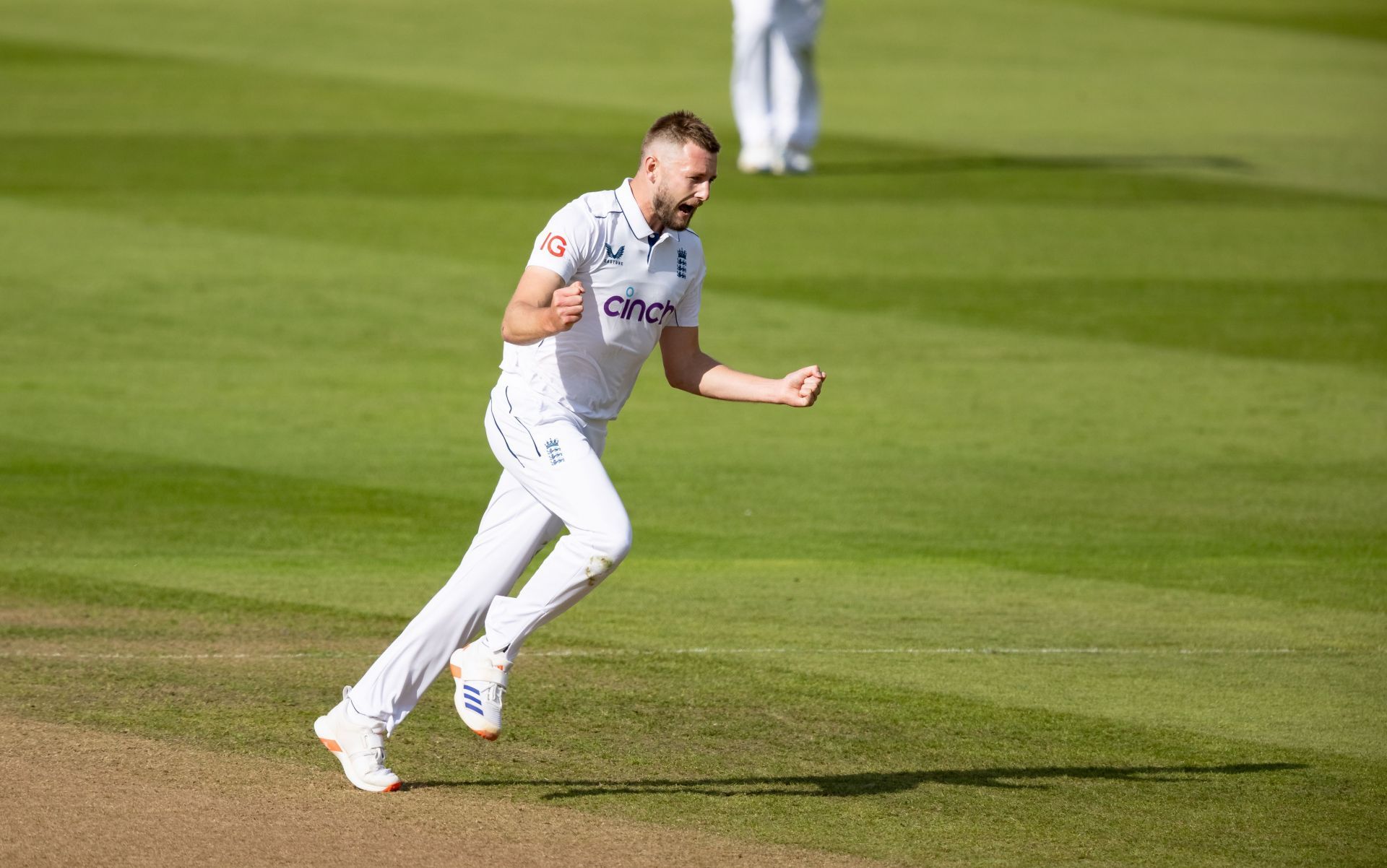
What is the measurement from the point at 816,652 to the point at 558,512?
264 cm

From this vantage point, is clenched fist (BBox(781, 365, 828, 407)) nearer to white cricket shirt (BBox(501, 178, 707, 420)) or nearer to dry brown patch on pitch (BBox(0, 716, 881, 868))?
white cricket shirt (BBox(501, 178, 707, 420))

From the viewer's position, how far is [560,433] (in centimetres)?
666

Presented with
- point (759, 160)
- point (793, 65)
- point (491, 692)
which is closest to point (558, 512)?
point (491, 692)

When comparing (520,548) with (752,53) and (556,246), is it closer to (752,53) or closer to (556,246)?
(556,246)

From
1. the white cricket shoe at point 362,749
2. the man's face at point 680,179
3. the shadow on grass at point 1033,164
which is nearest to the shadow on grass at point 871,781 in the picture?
the white cricket shoe at point 362,749

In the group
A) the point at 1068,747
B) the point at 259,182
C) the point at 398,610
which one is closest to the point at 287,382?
the point at 398,610

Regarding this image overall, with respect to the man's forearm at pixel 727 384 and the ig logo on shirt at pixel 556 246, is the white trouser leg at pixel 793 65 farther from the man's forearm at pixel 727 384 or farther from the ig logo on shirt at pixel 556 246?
the ig logo on shirt at pixel 556 246

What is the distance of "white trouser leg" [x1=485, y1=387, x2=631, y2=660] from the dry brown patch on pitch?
0.61 m

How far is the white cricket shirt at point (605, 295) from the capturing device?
21.7 ft

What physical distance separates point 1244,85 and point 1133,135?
5.08 meters

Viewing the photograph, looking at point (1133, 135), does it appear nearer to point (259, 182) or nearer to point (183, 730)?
point (259, 182)

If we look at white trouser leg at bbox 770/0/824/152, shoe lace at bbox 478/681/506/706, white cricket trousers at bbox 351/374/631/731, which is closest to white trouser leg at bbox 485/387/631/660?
white cricket trousers at bbox 351/374/631/731

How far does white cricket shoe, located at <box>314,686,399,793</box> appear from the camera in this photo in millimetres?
6719

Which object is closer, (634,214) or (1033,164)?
(634,214)
